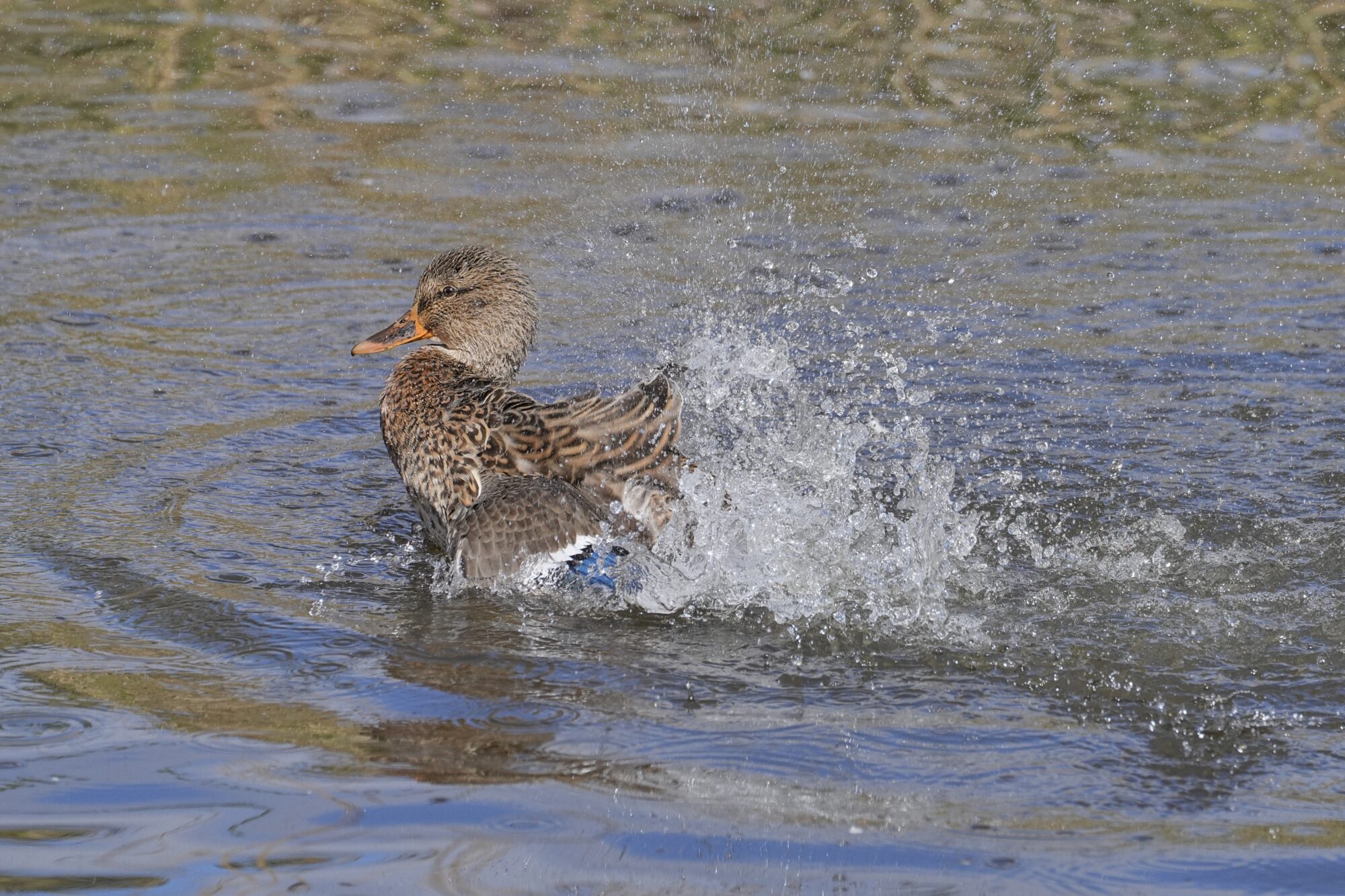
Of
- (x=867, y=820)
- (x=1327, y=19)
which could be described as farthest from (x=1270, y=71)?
(x=867, y=820)

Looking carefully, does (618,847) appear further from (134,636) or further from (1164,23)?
(1164,23)

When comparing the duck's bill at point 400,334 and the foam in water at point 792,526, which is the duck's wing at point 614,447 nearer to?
the foam in water at point 792,526

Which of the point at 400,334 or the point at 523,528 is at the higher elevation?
the point at 400,334

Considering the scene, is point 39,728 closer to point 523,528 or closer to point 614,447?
point 523,528

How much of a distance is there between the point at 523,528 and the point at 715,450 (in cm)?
117

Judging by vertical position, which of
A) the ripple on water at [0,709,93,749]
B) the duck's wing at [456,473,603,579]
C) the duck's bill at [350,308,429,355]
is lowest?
the ripple on water at [0,709,93,749]

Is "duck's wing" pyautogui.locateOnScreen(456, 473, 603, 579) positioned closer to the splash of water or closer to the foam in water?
the foam in water

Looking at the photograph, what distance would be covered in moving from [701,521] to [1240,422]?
91.6 inches

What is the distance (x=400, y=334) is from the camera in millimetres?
6008

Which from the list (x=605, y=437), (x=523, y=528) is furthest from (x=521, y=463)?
(x=523, y=528)

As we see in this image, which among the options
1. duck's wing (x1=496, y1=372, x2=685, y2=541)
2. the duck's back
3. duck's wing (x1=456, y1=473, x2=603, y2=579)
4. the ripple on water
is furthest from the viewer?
duck's wing (x1=496, y1=372, x2=685, y2=541)

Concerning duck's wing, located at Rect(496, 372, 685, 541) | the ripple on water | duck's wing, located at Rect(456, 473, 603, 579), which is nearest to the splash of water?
duck's wing, located at Rect(496, 372, 685, 541)

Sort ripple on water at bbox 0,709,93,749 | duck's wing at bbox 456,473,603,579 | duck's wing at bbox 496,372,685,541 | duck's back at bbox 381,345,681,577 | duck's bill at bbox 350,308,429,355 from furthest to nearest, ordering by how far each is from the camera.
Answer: duck's bill at bbox 350,308,429,355
duck's wing at bbox 496,372,685,541
duck's back at bbox 381,345,681,577
duck's wing at bbox 456,473,603,579
ripple on water at bbox 0,709,93,749

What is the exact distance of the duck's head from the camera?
5.98 meters
